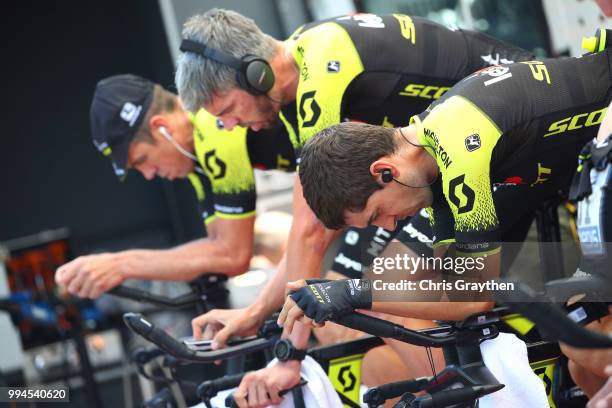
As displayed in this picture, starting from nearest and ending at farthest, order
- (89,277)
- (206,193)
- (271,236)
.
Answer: (89,277) < (206,193) < (271,236)

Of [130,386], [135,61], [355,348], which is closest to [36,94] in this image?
[135,61]

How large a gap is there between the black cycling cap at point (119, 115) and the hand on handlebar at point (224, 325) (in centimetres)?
91

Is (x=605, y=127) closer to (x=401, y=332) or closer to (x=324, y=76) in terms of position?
(x=401, y=332)

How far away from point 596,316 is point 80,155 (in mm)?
4997

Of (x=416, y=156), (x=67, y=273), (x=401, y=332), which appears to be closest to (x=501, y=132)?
(x=416, y=156)

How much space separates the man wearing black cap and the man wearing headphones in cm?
45

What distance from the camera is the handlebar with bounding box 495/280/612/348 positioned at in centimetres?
186

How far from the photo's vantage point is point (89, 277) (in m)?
3.65

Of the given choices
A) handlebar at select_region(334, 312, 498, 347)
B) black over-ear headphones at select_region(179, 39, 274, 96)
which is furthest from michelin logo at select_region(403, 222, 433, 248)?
black over-ear headphones at select_region(179, 39, 274, 96)

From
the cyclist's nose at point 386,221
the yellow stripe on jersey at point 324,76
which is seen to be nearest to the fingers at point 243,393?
the cyclist's nose at point 386,221

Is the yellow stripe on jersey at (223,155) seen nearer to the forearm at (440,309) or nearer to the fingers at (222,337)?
the fingers at (222,337)

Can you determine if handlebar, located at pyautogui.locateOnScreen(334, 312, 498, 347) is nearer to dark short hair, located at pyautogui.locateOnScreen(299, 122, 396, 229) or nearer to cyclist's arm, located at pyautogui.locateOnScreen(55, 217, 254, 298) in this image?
dark short hair, located at pyautogui.locateOnScreen(299, 122, 396, 229)

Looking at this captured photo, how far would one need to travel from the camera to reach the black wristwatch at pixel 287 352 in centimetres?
280

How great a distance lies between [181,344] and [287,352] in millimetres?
366
